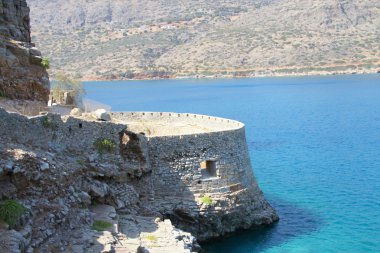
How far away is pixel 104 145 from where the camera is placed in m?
25.5

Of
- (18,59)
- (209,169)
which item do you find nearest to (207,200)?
(209,169)

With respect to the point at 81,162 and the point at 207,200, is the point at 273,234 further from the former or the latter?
the point at 81,162

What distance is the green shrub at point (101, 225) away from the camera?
21.5 metres

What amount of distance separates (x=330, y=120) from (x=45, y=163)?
5774 centimetres

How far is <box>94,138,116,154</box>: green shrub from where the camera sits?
2525 cm

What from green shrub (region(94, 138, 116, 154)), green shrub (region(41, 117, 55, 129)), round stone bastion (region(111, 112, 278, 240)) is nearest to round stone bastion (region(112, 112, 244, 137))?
round stone bastion (region(111, 112, 278, 240))

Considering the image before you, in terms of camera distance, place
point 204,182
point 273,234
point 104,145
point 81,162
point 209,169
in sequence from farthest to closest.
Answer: point 273,234
point 209,169
point 204,182
point 104,145
point 81,162

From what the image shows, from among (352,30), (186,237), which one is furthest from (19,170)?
(352,30)

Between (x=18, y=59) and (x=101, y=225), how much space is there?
9.86 meters

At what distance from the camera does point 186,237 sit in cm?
2456

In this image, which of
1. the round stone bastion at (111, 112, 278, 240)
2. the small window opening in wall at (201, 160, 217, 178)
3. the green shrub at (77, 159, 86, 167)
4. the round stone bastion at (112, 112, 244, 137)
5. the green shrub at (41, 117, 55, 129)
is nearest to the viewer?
the green shrub at (41, 117, 55, 129)

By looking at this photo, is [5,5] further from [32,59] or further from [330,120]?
[330,120]

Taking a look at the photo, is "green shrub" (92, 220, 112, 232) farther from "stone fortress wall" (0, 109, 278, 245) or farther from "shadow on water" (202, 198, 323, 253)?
"shadow on water" (202, 198, 323, 253)

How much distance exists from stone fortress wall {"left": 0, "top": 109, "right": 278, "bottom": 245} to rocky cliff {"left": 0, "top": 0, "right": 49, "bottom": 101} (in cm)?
474
